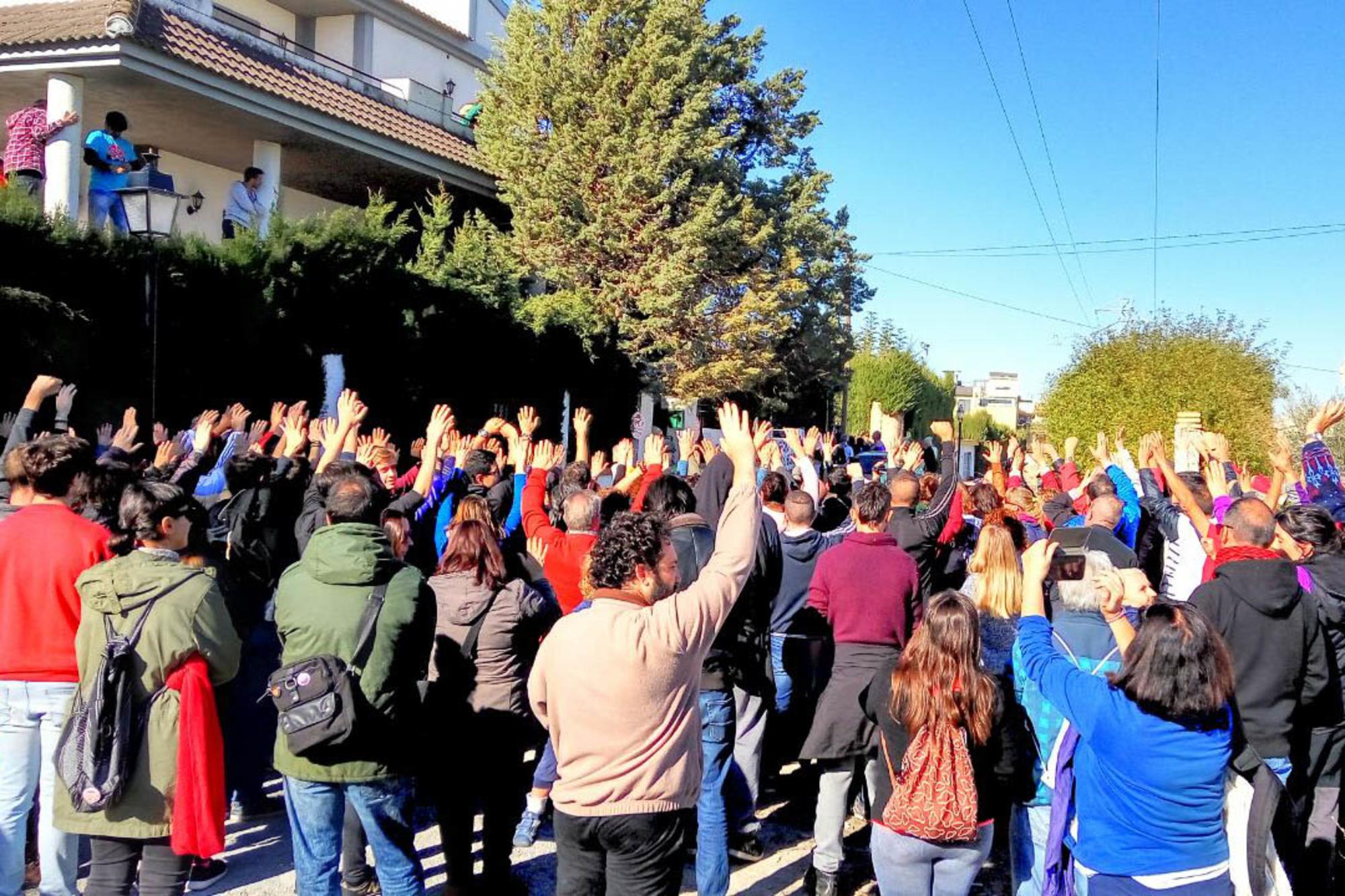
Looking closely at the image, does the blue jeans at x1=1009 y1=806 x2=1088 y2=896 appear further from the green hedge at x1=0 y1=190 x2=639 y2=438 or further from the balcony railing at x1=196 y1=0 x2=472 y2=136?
the balcony railing at x1=196 y1=0 x2=472 y2=136

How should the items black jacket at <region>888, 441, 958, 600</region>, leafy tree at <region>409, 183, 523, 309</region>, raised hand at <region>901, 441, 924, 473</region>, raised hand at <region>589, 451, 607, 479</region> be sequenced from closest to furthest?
black jacket at <region>888, 441, 958, 600</region>
raised hand at <region>901, 441, 924, 473</region>
raised hand at <region>589, 451, 607, 479</region>
leafy tree at <region>409, 183, 523, 309</region>

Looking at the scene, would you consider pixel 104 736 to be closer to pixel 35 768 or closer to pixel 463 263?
pixel 35 768

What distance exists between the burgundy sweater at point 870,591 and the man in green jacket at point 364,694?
6.80 feet

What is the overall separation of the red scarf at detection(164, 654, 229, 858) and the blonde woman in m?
3.25

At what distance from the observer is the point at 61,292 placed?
9.26 metres

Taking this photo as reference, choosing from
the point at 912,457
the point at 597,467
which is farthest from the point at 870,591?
the point at 597,467

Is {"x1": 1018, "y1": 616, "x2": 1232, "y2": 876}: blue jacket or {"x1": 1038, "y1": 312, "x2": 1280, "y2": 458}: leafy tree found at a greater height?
{"x1": 1038, "y1": 312, "x2": 1280, "y2": 458}: leafy tree

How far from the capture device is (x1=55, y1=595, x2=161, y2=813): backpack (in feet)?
11.4

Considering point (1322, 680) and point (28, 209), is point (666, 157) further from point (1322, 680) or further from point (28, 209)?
point (1322, 680)

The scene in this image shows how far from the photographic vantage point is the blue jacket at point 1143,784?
299 centimetres

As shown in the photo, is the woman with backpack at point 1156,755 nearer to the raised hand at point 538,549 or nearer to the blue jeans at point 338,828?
the blue jeans at point 338,828

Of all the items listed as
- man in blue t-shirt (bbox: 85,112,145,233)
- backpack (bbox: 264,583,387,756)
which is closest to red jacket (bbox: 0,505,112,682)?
backpack (bbox: 264,583,387,756)

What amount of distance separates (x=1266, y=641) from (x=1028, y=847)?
1.32 meters

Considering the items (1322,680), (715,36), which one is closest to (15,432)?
(1322,680)
